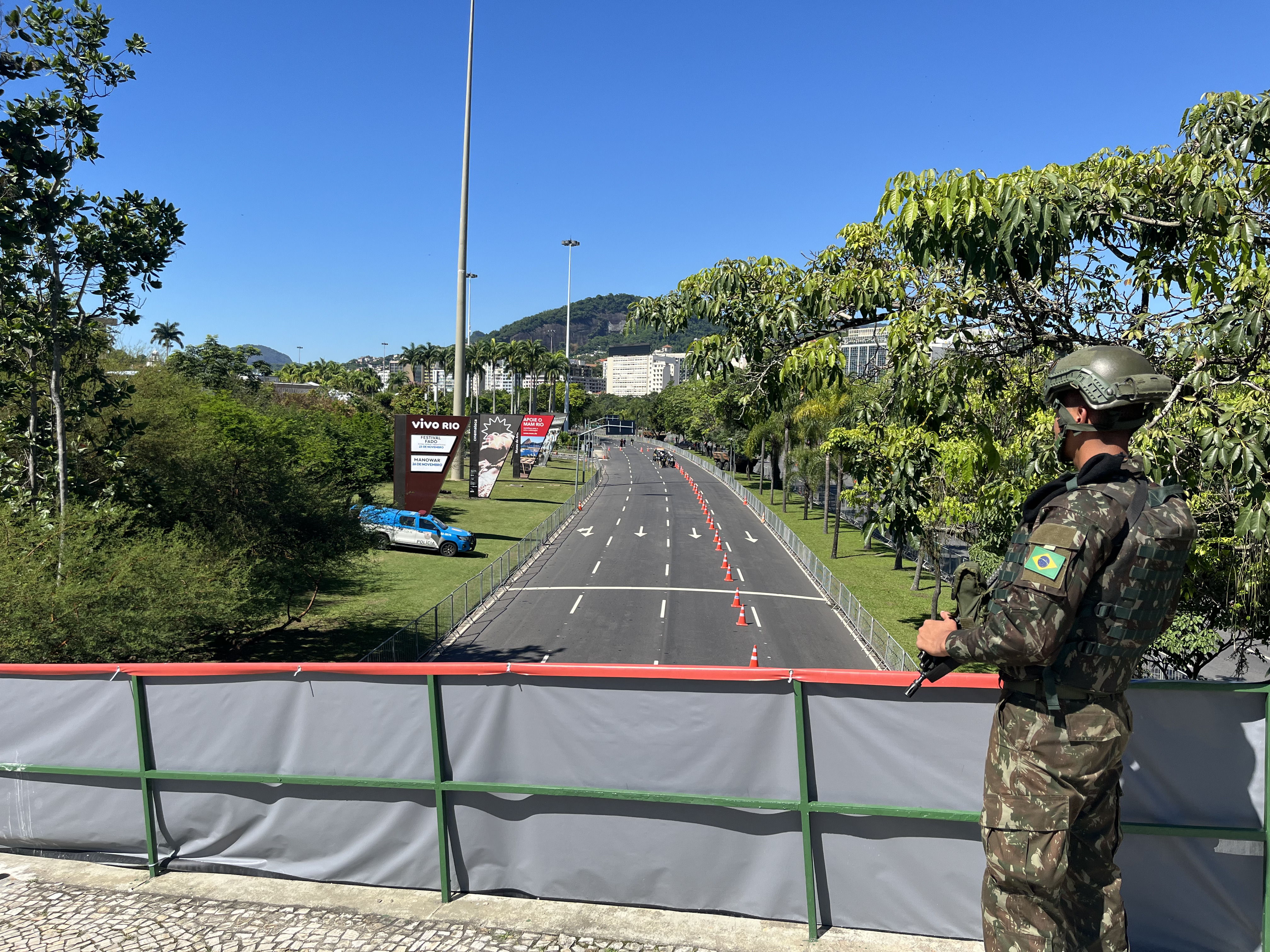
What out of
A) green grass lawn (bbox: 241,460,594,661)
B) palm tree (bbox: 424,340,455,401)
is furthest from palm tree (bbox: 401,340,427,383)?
green grass lawn (bbox: 241,460,594,661)

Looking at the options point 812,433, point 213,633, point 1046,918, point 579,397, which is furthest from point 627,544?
point 579,397

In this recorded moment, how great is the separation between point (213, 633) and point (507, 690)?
1432 cm

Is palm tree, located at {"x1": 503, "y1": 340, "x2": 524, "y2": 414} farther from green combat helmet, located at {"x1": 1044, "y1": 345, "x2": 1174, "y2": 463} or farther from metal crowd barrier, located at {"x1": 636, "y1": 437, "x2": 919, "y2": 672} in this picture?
green combat helmet, located at {"x1": 1044, "y1": 345, "x2": 1174, "y2": 463}

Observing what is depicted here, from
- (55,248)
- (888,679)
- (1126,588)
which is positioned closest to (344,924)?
(888,679)

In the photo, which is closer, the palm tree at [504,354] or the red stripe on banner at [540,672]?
the red stripe on banner at [540,672]

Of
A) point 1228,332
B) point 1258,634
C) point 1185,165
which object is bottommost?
point 1258,634

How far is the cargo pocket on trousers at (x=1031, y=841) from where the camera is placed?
3010 mm

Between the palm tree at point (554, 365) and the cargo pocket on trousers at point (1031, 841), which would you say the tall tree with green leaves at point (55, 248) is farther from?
the palm tree at point (554, 365)

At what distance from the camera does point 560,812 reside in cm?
450

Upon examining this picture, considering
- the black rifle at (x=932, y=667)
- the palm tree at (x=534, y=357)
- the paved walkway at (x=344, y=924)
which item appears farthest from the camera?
the palm tree at (x=534, y=357)

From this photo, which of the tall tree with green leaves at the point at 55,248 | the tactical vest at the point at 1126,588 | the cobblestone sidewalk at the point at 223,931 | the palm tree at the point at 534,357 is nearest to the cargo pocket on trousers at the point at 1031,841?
the tactical vest at the point at 1126,588

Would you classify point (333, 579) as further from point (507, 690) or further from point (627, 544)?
point (507, 690)

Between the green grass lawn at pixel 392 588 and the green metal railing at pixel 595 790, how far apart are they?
1543 centimetres

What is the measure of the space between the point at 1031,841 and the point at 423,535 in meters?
35.0
